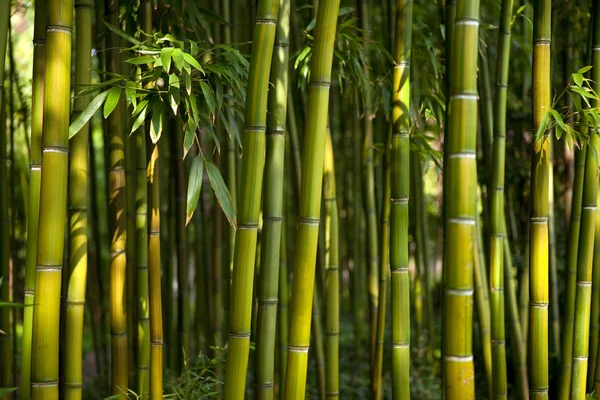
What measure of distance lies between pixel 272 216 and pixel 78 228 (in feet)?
1.64

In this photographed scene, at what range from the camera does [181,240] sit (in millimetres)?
2904

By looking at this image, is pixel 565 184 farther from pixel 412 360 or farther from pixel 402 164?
pixel 402 164

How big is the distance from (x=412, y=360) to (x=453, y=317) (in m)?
2.79

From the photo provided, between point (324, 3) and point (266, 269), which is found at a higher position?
point (324, 3)

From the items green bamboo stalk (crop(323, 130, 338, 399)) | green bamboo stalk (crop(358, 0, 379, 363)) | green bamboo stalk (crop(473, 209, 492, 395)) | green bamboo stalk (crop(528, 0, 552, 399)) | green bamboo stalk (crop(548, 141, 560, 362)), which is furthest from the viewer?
green bamboo stalk (crop(548, 141, 560, 362))

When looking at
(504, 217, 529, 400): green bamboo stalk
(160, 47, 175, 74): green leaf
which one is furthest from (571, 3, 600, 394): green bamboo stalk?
(160, 47, 175, 74): green leaf

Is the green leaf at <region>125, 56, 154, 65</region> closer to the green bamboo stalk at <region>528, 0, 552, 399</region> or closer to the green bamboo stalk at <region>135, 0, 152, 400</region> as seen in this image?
the green bamboo stalk at <region>135, 0, 152, 400</region>

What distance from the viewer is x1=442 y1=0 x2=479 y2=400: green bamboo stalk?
1.45 metres

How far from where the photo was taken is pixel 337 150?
4609 millimetres

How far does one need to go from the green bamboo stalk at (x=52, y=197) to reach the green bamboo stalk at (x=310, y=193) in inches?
21.7

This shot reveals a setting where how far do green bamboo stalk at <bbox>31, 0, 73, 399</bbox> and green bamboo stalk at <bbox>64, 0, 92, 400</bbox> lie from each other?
0.37ft

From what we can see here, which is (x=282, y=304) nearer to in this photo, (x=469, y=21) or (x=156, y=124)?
(x=156, y=124)

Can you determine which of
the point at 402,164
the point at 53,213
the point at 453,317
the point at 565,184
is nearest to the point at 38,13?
the point at 53,213

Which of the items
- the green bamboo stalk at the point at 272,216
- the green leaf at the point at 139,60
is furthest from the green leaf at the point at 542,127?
the green leaf at the point at 139,60
